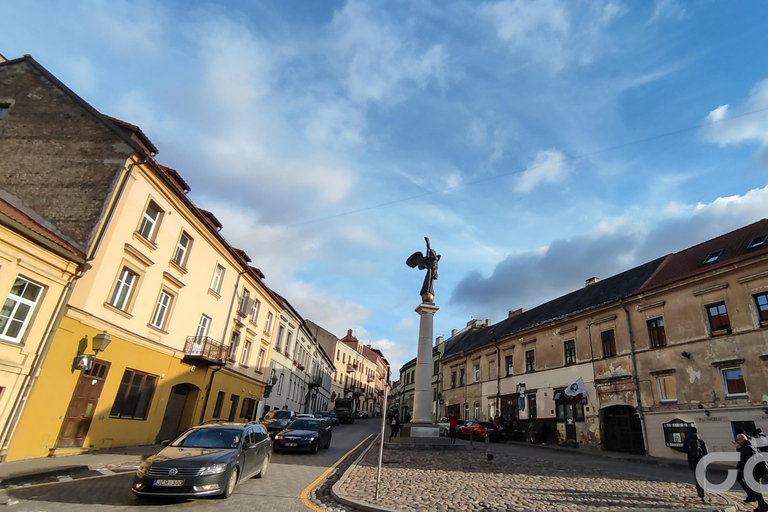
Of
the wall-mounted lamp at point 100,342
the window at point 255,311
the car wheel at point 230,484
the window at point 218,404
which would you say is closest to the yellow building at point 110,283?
the wall-mounted lamp at point 100,342

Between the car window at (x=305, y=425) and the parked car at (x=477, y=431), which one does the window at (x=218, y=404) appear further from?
the parked car at (x=477, y=431)

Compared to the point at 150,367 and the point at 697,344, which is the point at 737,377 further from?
the point at 150,367

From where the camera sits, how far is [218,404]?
Answer: 23188mm

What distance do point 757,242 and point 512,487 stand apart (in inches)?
740

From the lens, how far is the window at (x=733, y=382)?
18.7 meters

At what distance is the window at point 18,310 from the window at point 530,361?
2957 cm

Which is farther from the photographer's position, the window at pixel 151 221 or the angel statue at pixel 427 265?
the angel statue at pixel 427 265

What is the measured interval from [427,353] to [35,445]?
14.9 metres

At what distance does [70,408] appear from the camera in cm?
1329

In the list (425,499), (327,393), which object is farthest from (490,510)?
(327,393)

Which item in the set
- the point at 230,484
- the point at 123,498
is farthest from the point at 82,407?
the point at 230,484

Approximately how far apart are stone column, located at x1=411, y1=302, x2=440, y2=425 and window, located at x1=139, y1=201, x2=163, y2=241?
1268cm

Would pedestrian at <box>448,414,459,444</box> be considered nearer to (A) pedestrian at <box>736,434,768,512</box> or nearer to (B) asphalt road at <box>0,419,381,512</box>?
(B) asphalt road at <box>0,419,381,512</box>

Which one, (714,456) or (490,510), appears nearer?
(490,510)
